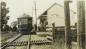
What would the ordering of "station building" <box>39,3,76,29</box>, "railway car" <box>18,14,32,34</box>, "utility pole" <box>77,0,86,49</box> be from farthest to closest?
"railway car" <box>18,14,32,34</box> → "station building" <box>39,3,76,29</box> → "utility pole" <box>77,0,86,49</box>

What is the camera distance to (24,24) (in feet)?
144

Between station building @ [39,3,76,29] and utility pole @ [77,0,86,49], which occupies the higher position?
station building @ [39,3,76,29]

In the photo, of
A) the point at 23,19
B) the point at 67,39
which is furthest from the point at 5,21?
the point at 67,39

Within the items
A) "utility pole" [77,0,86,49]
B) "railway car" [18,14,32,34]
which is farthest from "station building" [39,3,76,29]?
"utility pole" [77,0,86,49]

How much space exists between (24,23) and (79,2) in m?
38.7

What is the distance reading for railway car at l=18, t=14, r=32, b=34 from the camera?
140ft

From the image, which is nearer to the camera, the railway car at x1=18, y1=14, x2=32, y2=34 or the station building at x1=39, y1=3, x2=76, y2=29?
the station building at x1=39, y1=3, x2=76, y2=29

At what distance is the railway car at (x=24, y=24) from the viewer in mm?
42594

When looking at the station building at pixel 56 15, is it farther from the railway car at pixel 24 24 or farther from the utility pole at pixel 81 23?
the utility pole at pixel 81 23

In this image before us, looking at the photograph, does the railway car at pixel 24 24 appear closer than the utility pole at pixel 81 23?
No

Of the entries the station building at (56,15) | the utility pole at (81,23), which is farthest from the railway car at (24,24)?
the utility pole at (81,23)

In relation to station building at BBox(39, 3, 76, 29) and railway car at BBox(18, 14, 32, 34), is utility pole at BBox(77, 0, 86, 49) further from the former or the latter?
railway car at BBox(18, 14, 32, 34)

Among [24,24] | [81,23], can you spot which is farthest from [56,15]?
[81,23]

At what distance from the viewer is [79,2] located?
19.0 ft
